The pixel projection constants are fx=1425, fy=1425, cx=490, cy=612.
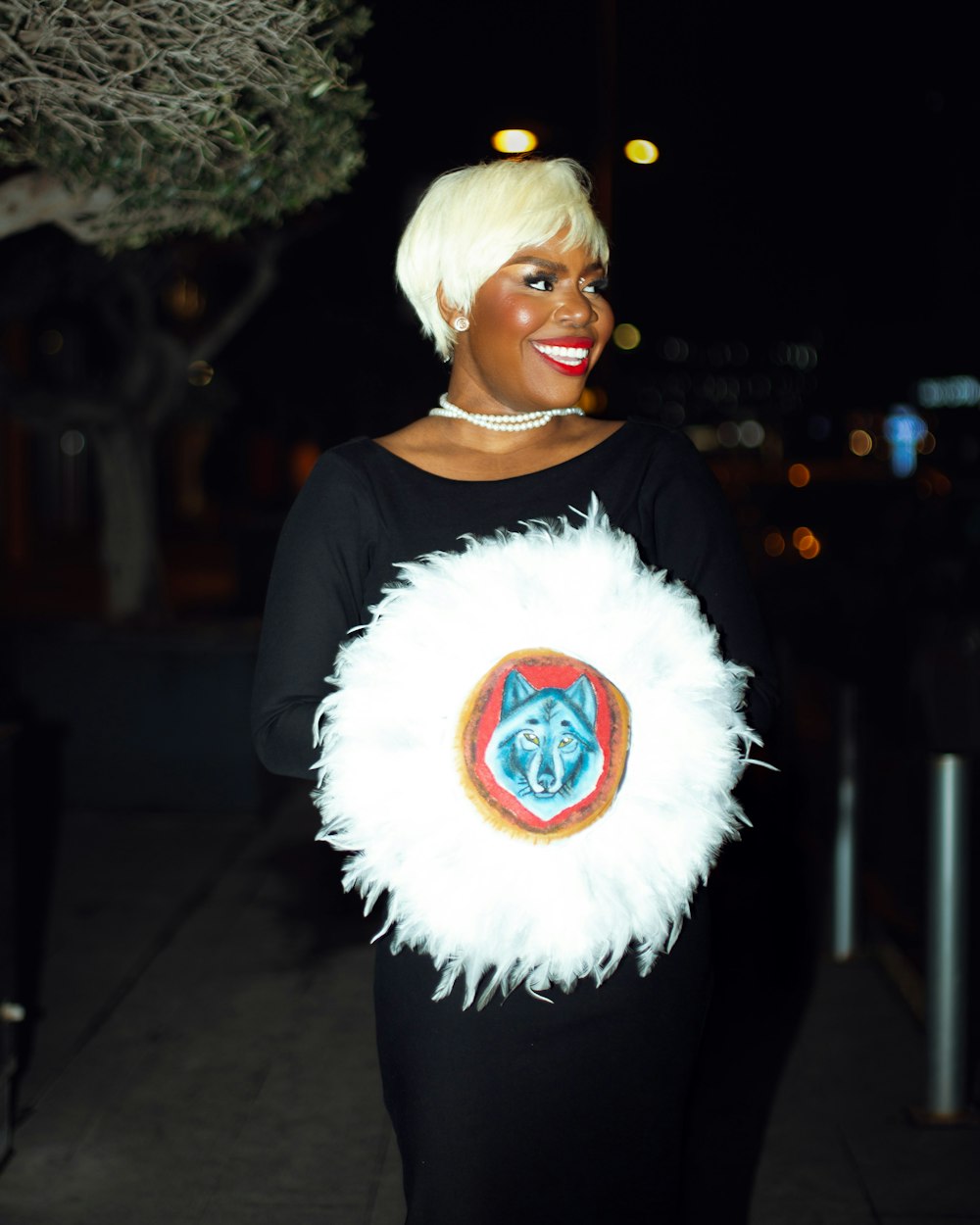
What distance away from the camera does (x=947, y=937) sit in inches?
161

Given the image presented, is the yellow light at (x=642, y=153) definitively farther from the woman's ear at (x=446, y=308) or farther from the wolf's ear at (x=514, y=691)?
the wolf's ear at (x=514, y=691)

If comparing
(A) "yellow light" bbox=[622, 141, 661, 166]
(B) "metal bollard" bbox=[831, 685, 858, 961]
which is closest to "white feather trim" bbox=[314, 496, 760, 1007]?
(B) "metal bollard" bbox=[831, 685, 858, 961]

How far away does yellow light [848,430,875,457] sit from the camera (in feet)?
178

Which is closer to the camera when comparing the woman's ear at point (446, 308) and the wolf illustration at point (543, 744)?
the wolf illustration at point (543, 744)

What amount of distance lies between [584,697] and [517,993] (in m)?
0.50

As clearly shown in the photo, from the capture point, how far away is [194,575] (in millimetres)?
23484

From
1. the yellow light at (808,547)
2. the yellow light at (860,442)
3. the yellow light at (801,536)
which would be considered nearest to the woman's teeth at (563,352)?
the yellow light at (808,547)

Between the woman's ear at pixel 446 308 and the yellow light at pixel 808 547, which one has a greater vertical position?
the woman's ear at pixel 446 308

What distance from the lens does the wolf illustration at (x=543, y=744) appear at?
179 centimetres

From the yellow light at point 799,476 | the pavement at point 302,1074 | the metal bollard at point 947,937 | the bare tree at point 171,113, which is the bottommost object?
the pavement at point 302,1074

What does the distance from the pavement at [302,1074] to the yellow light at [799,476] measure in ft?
62.6

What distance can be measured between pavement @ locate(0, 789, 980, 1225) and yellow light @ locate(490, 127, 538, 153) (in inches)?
146

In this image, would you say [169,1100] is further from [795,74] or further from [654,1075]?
[795,74]

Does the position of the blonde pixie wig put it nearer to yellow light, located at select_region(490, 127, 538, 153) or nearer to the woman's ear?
the woman's ear
